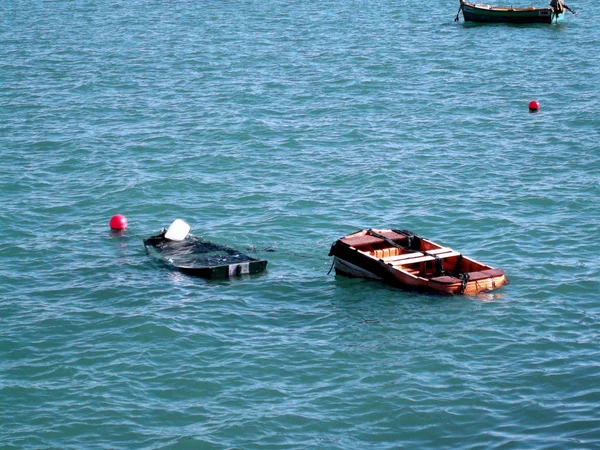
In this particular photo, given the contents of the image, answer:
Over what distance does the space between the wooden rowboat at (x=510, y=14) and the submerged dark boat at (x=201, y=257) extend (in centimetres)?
3418

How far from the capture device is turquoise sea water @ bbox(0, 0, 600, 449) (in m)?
18.0

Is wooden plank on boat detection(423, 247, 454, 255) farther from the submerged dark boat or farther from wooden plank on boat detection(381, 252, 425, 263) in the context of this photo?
the submerged dark boat

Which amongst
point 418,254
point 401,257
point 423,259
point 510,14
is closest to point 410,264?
point 418,254

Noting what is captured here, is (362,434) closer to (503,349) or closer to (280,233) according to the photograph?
(503,349)

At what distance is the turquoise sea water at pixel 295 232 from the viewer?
1798 cm

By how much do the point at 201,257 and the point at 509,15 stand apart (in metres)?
35.8

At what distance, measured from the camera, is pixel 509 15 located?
5512 cm

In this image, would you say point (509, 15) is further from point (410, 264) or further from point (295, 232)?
point (410, 264)

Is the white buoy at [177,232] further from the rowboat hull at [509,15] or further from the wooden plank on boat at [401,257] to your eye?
the rowboat hull at [509,15]

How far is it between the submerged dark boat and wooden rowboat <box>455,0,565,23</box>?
34.2 metres

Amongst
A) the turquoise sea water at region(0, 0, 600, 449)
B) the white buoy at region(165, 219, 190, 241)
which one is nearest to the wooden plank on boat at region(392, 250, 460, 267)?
the turquoise sea water at region(0, 0, 600, 449)

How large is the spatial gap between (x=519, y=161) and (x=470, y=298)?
1163 cm

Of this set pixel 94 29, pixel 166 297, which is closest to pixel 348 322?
pixel 166 297

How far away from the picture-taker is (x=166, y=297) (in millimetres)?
22625
